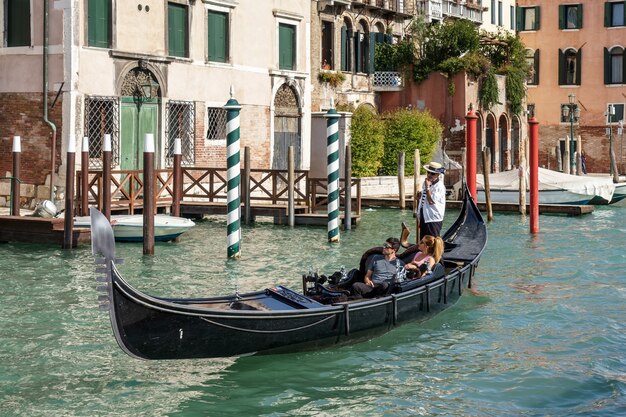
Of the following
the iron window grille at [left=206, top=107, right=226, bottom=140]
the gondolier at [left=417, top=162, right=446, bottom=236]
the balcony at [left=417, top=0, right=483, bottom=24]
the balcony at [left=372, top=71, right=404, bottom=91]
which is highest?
the balcony at [left=417, top=0, right=483, bottom=24]

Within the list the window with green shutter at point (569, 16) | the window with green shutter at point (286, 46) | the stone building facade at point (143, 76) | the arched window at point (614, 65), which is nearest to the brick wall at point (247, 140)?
the stone building facade at point (143, 76)

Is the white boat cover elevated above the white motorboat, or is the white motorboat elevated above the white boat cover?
the white boat cover

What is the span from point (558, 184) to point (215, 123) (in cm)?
694

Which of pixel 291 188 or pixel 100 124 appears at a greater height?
Answer: pixel 100 124

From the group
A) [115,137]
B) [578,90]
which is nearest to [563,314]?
[115,137]

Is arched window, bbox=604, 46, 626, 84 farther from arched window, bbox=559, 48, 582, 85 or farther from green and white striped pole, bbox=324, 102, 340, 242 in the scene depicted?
green and white striped pole, bbox=324, 102, 340, 242

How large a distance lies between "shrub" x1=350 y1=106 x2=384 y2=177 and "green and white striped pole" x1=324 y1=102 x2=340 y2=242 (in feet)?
26.3

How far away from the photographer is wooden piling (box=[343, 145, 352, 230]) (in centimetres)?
1664

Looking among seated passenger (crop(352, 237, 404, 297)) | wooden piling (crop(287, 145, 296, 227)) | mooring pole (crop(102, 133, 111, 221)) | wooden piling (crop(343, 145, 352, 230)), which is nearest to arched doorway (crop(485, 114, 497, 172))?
wooden piling (crop(343, 145, 352, 230))

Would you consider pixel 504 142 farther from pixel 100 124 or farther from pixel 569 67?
pixel 100 124

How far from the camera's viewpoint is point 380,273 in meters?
9.25

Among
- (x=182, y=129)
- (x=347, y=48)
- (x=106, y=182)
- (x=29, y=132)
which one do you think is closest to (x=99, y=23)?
(x=29, y=132)

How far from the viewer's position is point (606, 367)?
8.30 metres

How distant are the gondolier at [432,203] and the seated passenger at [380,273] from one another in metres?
2.03
